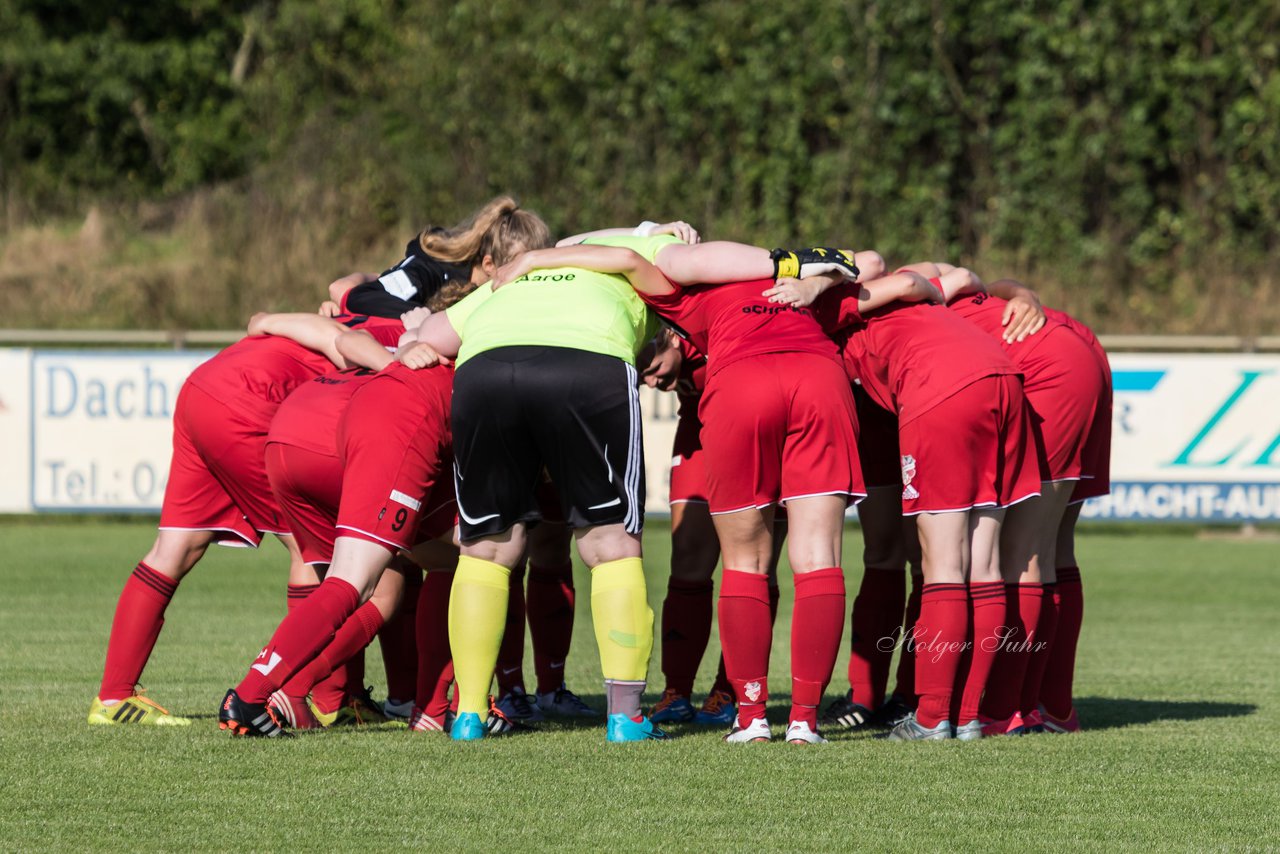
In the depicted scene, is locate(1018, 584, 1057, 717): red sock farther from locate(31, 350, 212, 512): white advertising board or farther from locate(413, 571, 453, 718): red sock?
locate(31, 350, 212, 512): white advertising board

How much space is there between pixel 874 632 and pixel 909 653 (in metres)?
0.19

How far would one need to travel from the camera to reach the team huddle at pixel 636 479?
17.9 feet

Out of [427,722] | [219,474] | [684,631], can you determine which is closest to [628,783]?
[427,722]

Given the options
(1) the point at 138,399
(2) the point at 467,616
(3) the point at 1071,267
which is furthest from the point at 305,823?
(3) the point at 1071,267

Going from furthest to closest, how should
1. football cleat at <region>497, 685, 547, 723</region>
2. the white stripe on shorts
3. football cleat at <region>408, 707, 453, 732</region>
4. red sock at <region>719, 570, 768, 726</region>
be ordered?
1. football cleat at <region>497, 685, 547, 723</region>
2. football cleat at <region>408, 707, 453, 732</region>
3. red sock at <region>719, 570, 768, 726</region>
4. the white stripe on shorts

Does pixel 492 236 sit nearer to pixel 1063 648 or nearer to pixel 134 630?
pixel 134 630

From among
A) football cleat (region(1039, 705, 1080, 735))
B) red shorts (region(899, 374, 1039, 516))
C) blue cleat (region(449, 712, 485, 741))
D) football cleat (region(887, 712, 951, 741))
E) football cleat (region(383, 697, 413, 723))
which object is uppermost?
red shorts (region(899, 374, 1039, 516))

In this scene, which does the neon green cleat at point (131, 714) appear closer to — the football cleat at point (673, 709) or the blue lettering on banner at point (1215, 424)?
the football cleat at point (673, 709)

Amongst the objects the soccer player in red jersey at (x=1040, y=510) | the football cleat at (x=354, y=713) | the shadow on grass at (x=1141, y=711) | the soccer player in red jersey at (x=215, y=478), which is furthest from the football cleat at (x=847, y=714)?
the soccer player in red jersey at (x=215, y=478)

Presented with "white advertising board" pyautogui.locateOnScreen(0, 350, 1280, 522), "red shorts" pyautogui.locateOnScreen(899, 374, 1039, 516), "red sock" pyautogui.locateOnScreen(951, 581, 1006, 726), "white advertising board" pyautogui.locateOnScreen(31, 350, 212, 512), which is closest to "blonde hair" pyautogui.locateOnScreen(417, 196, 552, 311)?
"red shorts" pyautogui.locateOnScreen(899, 374, 1039, 516)

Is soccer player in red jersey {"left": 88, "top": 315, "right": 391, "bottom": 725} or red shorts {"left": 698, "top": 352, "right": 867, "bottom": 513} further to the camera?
soccer player in red jersey {"left": 88, "top": 315, "right": 391, "bottom": 725}

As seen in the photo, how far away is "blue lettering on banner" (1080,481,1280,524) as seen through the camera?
1405 cm

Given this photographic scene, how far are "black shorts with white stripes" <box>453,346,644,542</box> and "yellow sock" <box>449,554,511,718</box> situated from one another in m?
0.13

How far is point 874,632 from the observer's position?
21.0 ft
